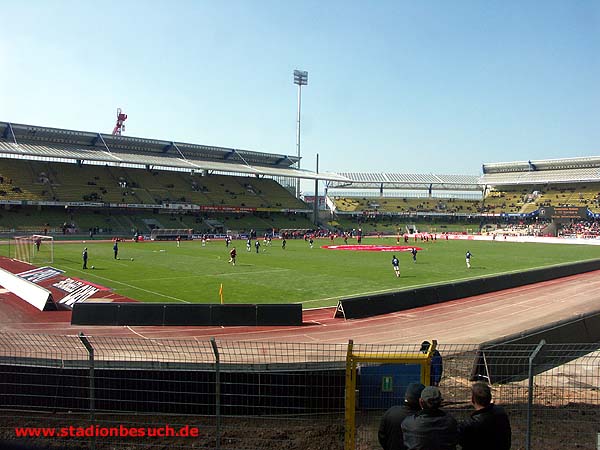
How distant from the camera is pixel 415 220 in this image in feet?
379

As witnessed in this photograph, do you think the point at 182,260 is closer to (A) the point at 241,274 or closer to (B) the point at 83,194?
(A) the point at 241,274

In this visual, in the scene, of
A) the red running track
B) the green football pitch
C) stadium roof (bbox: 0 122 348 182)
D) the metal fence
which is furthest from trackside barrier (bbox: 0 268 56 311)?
stadium roof (bbox: 0 122 348 182)

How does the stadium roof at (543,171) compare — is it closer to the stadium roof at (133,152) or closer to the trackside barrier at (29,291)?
the stadium roof at (133,152)

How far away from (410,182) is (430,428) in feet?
428

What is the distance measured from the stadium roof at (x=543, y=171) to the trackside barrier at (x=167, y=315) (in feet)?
363

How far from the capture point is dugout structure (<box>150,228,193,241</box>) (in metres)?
68.4

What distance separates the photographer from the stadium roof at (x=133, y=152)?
242 ft

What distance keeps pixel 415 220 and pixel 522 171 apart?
36577mm

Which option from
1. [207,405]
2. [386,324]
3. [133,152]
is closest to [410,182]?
[133,152]

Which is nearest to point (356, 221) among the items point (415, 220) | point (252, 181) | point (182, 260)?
Result: point (415, 220)

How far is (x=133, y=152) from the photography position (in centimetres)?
8838

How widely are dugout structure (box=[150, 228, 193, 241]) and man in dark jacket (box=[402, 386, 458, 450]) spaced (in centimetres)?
6683

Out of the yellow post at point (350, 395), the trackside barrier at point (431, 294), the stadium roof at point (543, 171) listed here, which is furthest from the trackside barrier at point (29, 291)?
the stadium roof at point (543, 171)

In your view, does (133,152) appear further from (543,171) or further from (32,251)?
(543,171)
